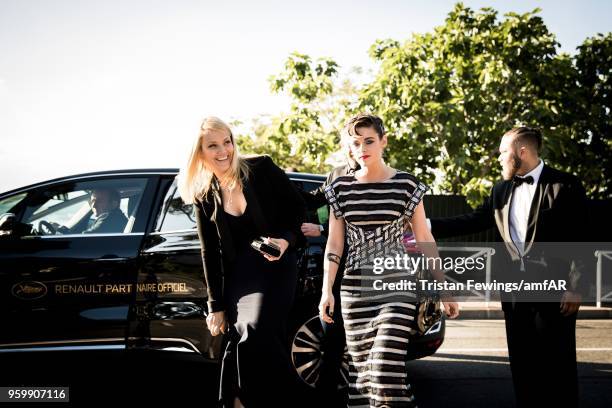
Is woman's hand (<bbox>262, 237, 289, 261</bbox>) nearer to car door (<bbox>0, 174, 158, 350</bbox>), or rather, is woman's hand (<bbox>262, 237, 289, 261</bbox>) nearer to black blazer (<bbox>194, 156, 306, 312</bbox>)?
black blazer (<bbox>194, 156, 306, 312</bbox>)

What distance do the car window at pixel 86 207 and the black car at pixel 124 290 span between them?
37mm

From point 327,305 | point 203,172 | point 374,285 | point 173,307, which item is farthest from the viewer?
point 173,307

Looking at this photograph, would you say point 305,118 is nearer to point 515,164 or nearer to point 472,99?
point 472,99

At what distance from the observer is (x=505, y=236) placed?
11.0ft

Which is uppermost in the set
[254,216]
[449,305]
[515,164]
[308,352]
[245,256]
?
[515,164]

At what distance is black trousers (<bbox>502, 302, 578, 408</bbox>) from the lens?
10.0 ft

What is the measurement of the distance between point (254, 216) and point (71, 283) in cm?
175

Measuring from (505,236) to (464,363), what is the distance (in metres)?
2.47

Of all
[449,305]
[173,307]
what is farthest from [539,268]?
[173,307]

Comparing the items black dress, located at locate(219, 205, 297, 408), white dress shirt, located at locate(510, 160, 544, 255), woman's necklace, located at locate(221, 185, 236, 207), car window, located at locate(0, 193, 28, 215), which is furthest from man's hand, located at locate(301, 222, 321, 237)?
car window, located at locate(0, 193, 28, 215)

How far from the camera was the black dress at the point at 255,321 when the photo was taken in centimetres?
278

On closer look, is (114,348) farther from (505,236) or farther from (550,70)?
(550,70)

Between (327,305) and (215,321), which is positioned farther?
(215,321)

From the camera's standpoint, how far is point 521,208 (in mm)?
3295
